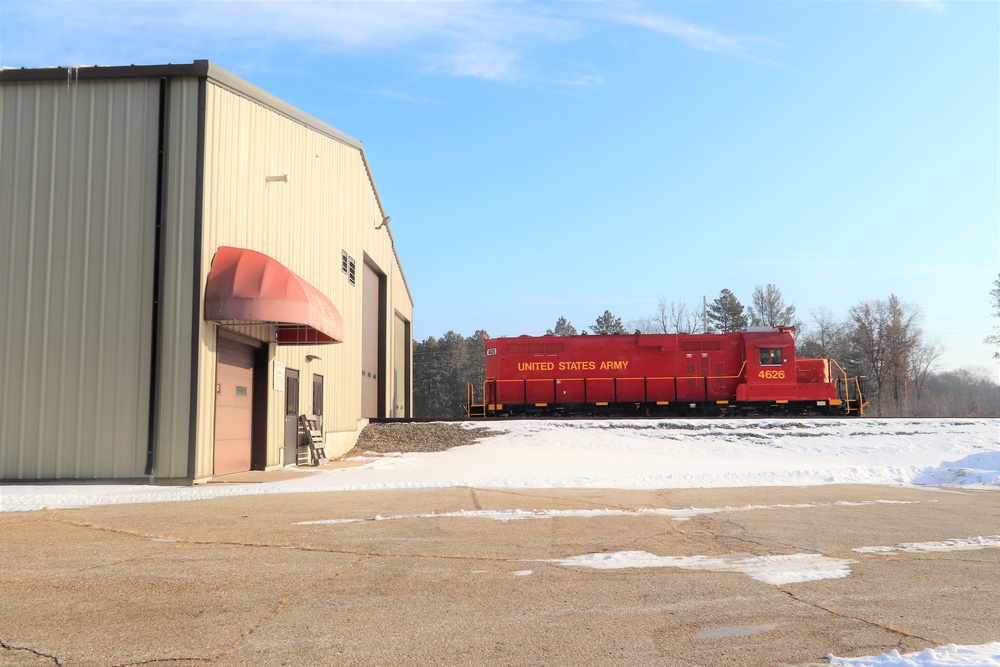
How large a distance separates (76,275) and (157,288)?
1443mm

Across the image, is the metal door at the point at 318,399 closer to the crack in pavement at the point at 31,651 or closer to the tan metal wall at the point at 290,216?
the tan metal wall at the point at 290,216

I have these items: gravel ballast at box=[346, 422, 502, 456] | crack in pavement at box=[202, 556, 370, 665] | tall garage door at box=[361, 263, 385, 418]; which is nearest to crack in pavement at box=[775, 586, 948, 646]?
crack in pavement at box=[202, 556, 370, 665]

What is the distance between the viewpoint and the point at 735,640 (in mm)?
4348

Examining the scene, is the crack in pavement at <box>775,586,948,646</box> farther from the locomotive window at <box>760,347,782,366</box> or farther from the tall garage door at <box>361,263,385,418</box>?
the locomotive window at <box>760,347,782,366</box>

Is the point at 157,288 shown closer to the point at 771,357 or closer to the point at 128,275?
the point at 128,275

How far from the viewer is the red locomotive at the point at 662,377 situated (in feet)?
97.7

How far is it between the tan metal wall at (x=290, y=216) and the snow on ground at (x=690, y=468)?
2016 millimetres

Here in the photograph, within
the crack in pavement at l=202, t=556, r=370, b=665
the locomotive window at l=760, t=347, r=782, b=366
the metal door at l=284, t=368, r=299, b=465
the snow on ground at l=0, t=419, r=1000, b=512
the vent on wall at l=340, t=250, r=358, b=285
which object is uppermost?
the vent on wall at l=340, t=250, r=358, b=285

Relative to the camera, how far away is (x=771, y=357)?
29.8 meters

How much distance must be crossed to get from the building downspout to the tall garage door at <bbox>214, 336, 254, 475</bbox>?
3.47 ft

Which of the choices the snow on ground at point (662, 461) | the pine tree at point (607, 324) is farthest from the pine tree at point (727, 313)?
the snow on ground at point (662, 461)

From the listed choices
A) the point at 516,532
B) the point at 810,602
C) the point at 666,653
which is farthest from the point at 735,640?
the point at 516,532

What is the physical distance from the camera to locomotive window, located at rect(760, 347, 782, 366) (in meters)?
29.8

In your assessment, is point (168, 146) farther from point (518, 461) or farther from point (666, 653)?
point (666, 653)
